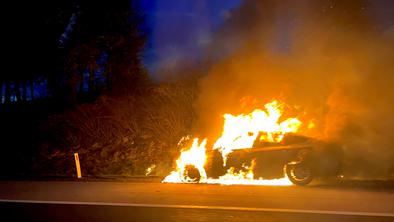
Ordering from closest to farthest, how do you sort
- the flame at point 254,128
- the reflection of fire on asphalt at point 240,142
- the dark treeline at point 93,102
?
the reflection of fire on asphalt at point 240,142, the flame at point 254,128, the dark treeline at point 93,102

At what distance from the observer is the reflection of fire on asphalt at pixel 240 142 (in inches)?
521

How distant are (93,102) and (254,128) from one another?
547 inches

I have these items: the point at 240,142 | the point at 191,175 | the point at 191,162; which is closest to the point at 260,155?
the point at 240,142

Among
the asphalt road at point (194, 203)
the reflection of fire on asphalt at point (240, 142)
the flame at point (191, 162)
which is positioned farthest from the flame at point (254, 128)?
the asphalt road at point (194, 203)

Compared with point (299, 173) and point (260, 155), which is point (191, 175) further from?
point (299, 173)

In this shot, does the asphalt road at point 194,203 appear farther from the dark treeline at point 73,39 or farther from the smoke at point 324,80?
the dark treeline at point 73,39

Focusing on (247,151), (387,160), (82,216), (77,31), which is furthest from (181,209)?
A: (77,31)

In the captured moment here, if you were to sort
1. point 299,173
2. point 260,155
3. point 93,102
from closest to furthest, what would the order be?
point 299,173 → point 260,155 → point 93,102

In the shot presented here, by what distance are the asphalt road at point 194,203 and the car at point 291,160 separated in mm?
563

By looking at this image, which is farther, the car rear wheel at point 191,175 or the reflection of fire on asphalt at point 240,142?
the car rear wheel at point 191,175

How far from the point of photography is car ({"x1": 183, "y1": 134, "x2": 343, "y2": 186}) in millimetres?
12211

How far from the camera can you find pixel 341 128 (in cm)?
1348

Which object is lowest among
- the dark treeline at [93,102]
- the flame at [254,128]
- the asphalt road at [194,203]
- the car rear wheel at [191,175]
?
the asphalt road at [194,203]

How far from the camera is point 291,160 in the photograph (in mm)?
12461
